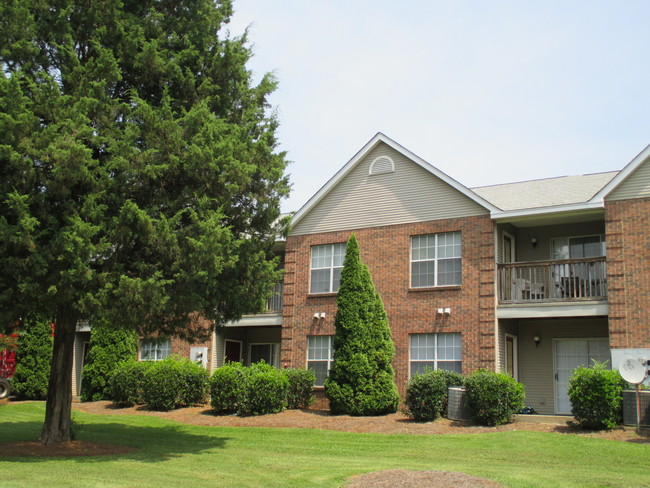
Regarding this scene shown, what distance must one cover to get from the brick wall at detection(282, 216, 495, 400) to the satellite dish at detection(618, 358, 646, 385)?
443 cm

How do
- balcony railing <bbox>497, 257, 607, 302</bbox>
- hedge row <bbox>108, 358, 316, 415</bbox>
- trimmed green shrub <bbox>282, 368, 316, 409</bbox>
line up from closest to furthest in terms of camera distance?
balcony railing <bbox>497, 257, 607, 302</bbox> → hedge row <bbox>108, 358, 316, 415</bbox> → trimmed green shrub <bbox>282, 368, 316, 409</bbox>

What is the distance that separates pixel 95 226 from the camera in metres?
11.5

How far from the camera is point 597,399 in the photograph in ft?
50.1

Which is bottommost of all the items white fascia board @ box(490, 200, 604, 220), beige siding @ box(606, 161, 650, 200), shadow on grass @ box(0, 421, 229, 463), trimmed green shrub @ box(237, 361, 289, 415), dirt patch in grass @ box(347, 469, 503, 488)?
shadow on grass @ box(0, 421, 229, 463)

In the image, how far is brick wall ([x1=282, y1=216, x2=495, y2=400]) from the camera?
1958 centimetres

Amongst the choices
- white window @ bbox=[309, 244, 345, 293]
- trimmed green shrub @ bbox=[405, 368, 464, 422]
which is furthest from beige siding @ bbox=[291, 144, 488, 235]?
trimmed green shrub @ bbox=[405, 368, 464, 422]

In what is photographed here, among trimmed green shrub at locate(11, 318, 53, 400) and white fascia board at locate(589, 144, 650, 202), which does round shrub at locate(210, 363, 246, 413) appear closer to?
trimmed green shrub at locate(11, 318, 53, 400)

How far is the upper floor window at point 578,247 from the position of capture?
20.2 metres

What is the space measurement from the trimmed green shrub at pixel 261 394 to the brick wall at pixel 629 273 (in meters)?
9.13

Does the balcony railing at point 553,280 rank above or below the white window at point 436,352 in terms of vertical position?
above

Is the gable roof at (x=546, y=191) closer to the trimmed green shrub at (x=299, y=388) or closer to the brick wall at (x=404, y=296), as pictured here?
the brick wall at (x=404, y=296)

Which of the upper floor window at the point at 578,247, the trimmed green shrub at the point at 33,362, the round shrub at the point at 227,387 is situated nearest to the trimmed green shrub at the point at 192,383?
the round shrub at the point at 227,387

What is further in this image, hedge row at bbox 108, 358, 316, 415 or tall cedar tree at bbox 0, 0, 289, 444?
hedge row at bbox 108, 358, 316, 415

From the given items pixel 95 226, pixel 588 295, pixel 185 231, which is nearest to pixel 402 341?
pixel 588 295
